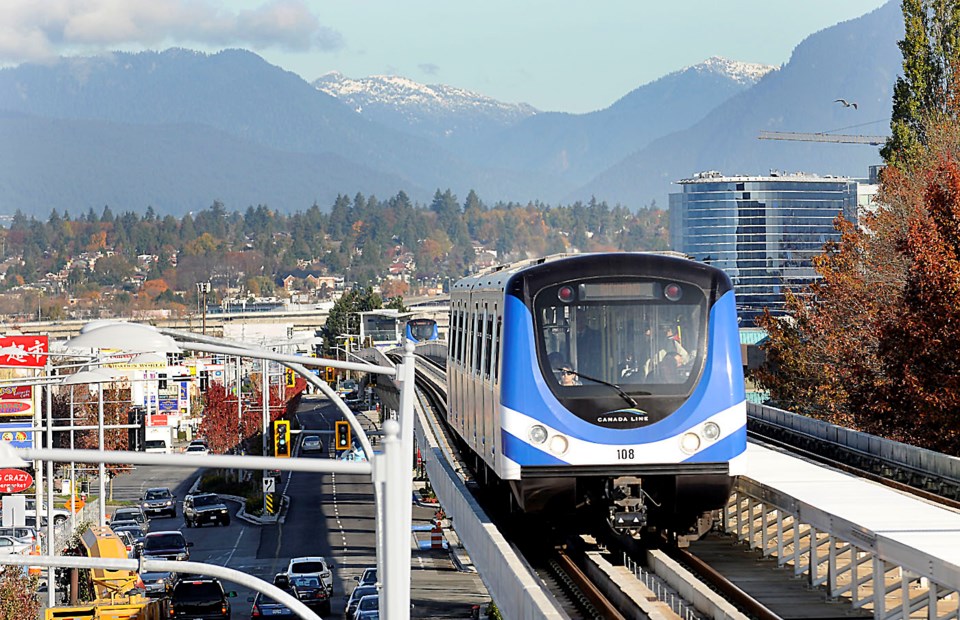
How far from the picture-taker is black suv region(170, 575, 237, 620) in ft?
112

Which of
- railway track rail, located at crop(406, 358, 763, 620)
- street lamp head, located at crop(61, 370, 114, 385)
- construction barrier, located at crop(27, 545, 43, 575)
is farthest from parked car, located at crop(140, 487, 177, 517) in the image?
railway track rail, located at crop(406, 358, 763, 620)

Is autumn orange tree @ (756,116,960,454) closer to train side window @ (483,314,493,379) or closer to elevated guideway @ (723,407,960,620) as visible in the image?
elevated guideway @ (723,407,960,620)

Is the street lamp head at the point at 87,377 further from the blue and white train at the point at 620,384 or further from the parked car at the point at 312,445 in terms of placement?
the parked car at the point at 312,445

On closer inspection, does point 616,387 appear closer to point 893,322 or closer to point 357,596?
point 893,322

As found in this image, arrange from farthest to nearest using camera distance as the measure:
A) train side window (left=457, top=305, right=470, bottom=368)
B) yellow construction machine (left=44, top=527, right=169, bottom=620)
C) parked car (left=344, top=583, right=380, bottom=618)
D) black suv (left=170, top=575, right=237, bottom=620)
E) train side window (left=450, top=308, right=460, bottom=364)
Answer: black suv (left=170, top=575, right=237, bottom=620) < parked car (left=344, top=583, right=380, bottom=618) < yellow construction machine (left=44, top=527, right=169, bottom=620) < train side window (left=450, top=308, right=460, bottom=364) < train side window (left=457, top=305, right=470, bottom=368)

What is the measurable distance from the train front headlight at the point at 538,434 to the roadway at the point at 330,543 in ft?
62.5

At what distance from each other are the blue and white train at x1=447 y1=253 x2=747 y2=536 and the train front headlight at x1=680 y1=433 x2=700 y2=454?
0.01 metres

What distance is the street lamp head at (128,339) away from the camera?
10.1 m

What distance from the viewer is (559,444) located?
17.3 meters

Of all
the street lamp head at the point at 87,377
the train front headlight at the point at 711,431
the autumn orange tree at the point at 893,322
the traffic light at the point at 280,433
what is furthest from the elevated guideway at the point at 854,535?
the traffic light at the point at 280,433

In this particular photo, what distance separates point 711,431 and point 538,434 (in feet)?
6.06

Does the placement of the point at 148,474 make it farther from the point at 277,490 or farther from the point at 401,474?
the point at 401,474

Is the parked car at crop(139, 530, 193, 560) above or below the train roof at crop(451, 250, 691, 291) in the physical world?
below

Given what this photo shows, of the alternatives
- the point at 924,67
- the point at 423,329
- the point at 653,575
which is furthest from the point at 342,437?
the point at 653,575
